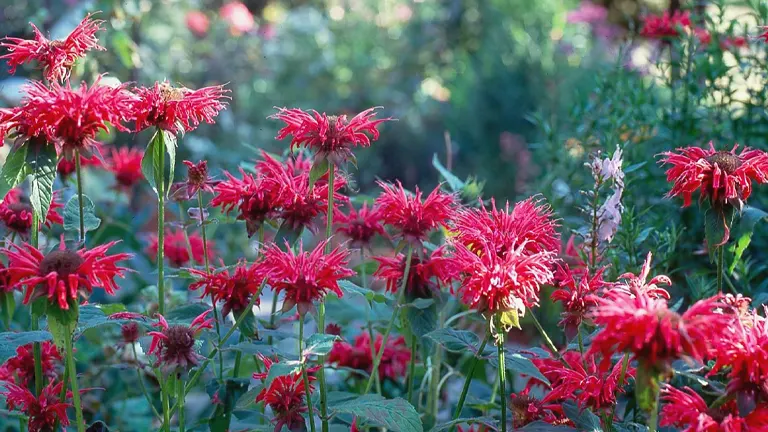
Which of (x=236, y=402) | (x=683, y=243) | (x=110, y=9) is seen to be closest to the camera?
(x=236, y=402)

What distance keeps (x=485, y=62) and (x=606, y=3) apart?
1.46m

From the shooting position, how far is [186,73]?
14.2ft

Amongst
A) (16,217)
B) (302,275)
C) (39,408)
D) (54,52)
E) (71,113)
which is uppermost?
(54,52)

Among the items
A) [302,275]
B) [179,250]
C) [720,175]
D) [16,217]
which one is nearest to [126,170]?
[179,250]

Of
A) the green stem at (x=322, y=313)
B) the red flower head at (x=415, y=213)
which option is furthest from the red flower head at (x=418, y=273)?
the green stem at (x=322, y=313)

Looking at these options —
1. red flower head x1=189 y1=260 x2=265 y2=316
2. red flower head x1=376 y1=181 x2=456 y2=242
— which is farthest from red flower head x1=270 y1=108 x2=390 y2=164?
red flower head x1=189 y1=260 x2=265 y2=316

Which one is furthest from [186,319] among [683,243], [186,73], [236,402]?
[186,73]

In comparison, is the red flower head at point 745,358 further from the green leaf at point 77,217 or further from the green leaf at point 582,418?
the green leaf at point 77,217

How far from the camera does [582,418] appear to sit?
127cm

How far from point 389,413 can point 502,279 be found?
0.27m

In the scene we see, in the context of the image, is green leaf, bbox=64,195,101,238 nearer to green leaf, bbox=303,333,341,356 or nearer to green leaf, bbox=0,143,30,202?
green leaf, bbox=0,143,30,202

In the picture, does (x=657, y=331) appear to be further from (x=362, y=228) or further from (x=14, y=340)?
(x=14, y=340)

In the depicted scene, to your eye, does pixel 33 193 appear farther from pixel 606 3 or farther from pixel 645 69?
pixel 606 3

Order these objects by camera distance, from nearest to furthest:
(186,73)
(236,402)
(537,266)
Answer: (537,266) → (236,402) → (186,73)
